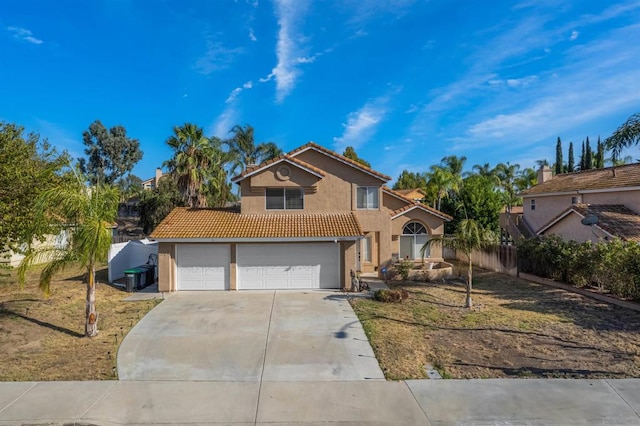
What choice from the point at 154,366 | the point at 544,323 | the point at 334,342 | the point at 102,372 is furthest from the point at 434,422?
the point at 544,323

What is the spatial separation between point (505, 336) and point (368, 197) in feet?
38.3

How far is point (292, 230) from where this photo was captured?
17406mm

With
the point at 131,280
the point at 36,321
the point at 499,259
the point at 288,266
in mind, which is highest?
the point at 288,266

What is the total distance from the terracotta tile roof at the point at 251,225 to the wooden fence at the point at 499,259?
24.4 feet

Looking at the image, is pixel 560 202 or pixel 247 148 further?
pixel 247 148

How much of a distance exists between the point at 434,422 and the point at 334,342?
423 centimetres

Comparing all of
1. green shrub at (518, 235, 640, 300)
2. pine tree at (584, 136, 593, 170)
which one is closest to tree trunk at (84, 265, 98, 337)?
green shrub at (518, 235, 640, 300)

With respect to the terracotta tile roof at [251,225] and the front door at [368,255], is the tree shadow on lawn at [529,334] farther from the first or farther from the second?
the front door at [368,255]

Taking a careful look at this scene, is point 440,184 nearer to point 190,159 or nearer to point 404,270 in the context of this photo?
point 404,270

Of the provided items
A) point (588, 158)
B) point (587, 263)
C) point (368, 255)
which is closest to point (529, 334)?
point (587, 263)

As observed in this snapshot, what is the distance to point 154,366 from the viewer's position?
8.36 metres

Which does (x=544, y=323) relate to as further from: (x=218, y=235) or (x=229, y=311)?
(x=218, y=235)

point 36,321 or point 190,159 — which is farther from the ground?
point 190,159

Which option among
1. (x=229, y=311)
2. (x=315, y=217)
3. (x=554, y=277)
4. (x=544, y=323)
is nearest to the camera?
(x=544, y=323)
